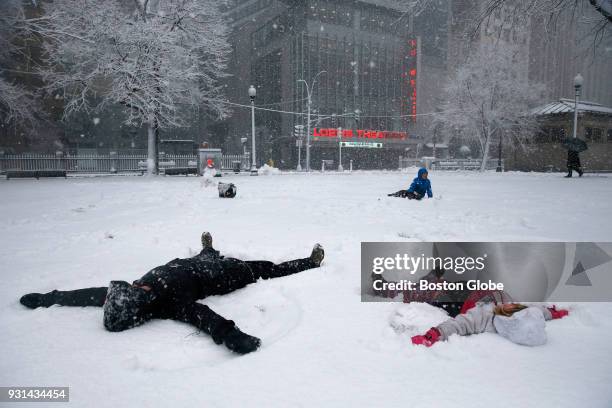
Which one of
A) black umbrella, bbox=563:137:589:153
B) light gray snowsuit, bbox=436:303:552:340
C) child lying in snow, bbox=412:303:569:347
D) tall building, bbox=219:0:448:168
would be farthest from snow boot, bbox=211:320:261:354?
tall building, bbox=219:0:448:168

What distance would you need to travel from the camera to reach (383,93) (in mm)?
49031

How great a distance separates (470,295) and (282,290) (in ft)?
5.05

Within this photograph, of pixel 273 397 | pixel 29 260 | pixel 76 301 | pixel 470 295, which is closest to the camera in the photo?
pixel 273 397

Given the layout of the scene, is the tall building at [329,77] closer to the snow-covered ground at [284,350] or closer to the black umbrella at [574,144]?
the black umbrella at [574,144]

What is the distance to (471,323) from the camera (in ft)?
7.88

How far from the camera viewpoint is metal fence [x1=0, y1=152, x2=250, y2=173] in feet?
75.0

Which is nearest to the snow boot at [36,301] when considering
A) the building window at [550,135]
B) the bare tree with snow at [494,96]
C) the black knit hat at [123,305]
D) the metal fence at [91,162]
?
the black knit hat at [123,305]

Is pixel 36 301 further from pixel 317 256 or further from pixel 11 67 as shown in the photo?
pixel 11 67

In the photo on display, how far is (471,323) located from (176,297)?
6.63ft

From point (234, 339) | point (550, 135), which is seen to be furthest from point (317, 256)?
point (550, 135)

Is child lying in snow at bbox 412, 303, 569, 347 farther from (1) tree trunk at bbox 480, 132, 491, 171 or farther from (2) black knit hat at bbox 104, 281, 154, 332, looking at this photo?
(1) tree trunk at bbox 480, 132, 491, 171

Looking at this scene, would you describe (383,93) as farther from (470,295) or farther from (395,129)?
(470,295)

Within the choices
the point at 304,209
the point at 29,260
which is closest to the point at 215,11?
the point at 304,209

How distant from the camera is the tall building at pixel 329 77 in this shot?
144ft
